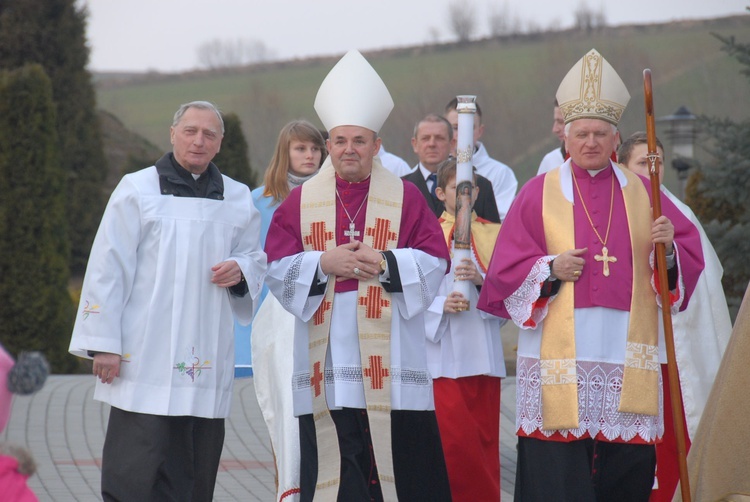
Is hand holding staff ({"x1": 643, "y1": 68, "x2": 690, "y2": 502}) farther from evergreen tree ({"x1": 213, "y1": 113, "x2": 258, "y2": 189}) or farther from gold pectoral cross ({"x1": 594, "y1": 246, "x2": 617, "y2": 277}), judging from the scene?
evergreen tree ({"x1": 213, "y1": 113, "x2": 258, "y2": 189})

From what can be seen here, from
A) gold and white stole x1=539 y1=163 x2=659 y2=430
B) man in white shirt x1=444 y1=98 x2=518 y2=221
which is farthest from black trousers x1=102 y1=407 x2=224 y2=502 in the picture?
man in white shirt x1=444 y1=98 x2=518 y2=221

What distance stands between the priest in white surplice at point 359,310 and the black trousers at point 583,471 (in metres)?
0.54

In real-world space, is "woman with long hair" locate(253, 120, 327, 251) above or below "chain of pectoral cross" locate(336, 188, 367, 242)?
above

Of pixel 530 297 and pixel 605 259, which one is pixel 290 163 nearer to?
pixel 530 297

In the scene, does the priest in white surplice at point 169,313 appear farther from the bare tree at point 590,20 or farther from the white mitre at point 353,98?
the bare tree at point 590,20

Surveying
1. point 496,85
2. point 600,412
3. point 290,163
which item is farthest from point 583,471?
point 496,85

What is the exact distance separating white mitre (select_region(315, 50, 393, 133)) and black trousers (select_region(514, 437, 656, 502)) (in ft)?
5.87

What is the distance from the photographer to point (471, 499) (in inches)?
291

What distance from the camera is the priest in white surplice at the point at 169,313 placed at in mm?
5871

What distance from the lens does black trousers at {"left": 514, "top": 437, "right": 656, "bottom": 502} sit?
562 centimetres

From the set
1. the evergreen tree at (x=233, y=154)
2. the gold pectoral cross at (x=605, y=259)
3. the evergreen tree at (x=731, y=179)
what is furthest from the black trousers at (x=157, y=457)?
the evergreen tree at (x=233, y=154)

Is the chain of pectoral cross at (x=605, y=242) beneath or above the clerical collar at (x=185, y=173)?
beneath

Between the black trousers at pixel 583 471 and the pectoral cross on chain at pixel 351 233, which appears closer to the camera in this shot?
the black trousers at pixel 583 471

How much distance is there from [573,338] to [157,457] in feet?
6.84
